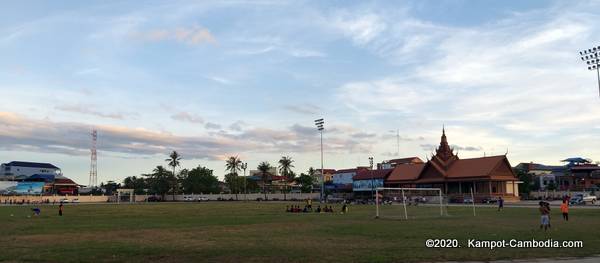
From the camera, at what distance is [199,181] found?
16350 cm

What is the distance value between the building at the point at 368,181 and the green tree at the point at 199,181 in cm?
4646

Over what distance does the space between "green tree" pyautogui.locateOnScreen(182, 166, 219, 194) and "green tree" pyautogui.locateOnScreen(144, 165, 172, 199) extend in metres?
6.19

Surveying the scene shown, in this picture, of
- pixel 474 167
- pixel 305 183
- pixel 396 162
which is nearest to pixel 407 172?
pixel 474 167

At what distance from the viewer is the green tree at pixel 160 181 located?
157875mm

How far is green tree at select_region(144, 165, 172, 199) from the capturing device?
518 feet

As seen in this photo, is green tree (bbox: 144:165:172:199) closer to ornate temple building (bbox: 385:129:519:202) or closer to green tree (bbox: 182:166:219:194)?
green tree (bbox: 182:166:219:194)

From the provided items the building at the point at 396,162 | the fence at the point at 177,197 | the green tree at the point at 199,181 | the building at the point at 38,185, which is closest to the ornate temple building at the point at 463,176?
the fence at the point at 177,197

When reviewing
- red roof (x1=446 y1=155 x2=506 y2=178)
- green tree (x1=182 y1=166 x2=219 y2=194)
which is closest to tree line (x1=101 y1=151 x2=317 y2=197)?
green tree (x1=182 y1=166 x2=219 y2=194)

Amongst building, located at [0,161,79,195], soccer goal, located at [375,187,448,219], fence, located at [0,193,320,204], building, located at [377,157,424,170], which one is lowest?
fence, located at [0,193,320,204]

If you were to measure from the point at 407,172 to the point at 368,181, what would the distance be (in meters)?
16.6

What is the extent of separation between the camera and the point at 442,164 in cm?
11862

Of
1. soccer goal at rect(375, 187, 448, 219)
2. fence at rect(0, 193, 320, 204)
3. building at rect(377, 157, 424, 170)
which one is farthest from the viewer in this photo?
building at rect(377, 157, 424, 170)

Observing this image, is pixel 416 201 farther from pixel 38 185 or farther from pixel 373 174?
pixel 38 185

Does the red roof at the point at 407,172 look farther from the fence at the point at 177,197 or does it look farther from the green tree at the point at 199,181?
the green tree at the point at 199,181
